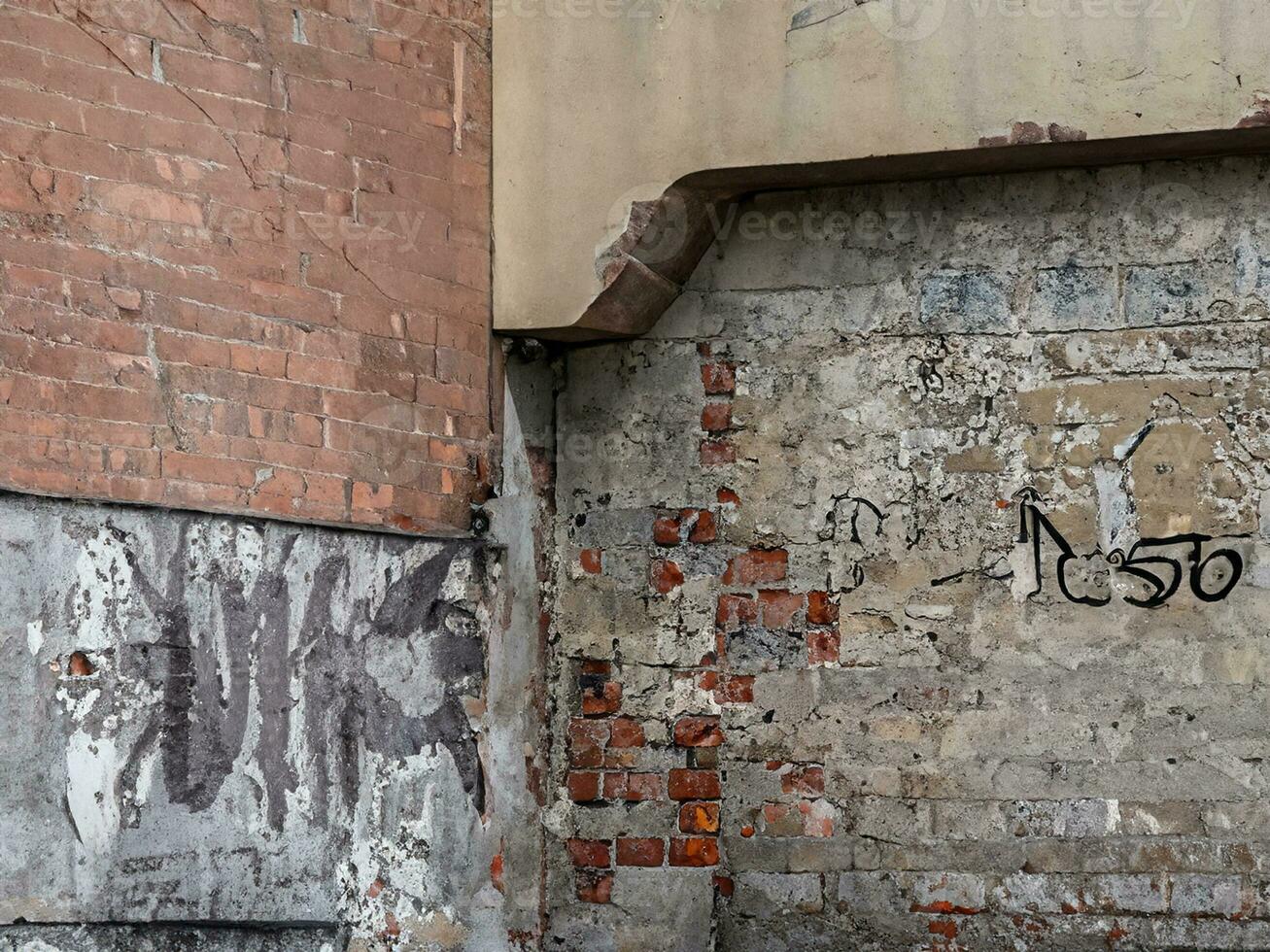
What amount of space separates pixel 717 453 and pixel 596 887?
4.15 feet

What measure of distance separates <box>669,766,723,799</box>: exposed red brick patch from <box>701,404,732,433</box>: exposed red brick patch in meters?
0.96

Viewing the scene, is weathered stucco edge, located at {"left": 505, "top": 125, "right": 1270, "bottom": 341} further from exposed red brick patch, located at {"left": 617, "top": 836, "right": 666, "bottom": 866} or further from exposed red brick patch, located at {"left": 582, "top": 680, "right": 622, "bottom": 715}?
exposed red brick patch, located at {"left": 617, "top": 836, "right": 666, "bottom": 866}

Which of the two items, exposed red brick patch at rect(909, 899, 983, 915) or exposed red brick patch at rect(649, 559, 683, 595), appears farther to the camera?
exposed red brick patch at rect(649, 559, 683, 595)

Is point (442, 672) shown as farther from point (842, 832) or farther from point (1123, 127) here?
point (1123, 127)

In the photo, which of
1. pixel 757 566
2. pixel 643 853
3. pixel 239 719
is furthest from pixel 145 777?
pixel 757 566

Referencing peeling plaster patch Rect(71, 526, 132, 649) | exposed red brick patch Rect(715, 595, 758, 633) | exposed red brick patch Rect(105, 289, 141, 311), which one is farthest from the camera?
exposed red brick patch Rect(715, 595, 758, 633)

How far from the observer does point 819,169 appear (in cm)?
391

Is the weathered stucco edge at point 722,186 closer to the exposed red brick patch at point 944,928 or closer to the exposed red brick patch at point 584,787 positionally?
the exposed red brick patch at point 584,787

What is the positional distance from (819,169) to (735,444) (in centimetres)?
80

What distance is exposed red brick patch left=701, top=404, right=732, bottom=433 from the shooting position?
416cm

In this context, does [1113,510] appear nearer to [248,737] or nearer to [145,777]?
[248,737]

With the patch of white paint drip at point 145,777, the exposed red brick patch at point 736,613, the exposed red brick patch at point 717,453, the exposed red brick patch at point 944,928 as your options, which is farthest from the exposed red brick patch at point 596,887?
the patch of white paint drip at point 145,777

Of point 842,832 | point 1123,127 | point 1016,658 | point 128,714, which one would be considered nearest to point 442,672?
point 128,714

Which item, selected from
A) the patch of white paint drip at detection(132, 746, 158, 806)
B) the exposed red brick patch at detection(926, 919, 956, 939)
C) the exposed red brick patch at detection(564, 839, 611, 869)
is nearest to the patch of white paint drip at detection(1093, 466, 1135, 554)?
the exposed red brick patch at detection(926, 919, 956, 939)
